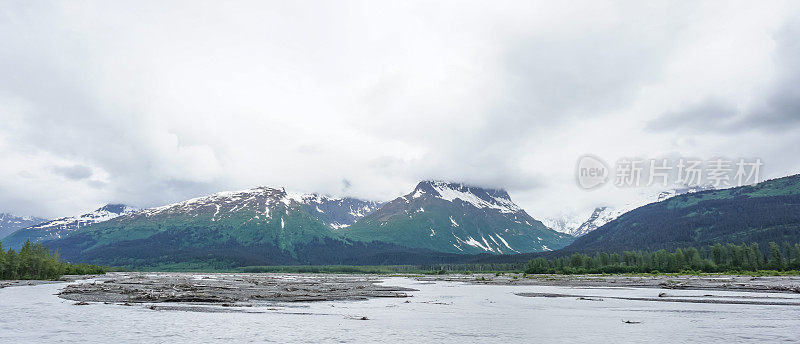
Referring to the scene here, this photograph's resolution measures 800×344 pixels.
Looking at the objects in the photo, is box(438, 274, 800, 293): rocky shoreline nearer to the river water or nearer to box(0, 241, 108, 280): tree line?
the river water

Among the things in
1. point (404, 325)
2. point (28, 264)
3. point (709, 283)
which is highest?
point (28, 264)

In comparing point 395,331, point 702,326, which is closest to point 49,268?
point 395,331

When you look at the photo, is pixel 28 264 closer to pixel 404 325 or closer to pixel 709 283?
pixel 404 325

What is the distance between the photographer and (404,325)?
4650cm

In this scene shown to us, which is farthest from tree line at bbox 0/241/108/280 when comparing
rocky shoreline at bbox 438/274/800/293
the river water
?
rocky shoreline at bbox 438/274/800/293

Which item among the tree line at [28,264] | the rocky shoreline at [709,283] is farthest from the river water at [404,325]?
the tree line at [28,264]

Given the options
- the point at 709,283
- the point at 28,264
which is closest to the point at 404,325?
the point at 709,283

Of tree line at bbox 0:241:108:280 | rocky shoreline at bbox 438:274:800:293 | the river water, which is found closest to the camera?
the river water

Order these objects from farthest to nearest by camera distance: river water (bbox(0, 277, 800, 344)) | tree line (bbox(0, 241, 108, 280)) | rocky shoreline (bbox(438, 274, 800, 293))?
tree line (bbox(0, 241, 108, 280)) < rocky shoreline (bbox(438, 274, 800, 293)) < river water (bbox(0, 277, 800, 344))

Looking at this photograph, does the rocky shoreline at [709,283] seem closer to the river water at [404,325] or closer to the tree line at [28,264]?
the river water at [404,325]

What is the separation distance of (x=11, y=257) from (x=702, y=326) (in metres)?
173

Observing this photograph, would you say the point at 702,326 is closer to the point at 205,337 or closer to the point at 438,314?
the point at 438,314

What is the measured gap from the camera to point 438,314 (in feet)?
190

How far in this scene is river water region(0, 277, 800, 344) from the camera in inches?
1455
